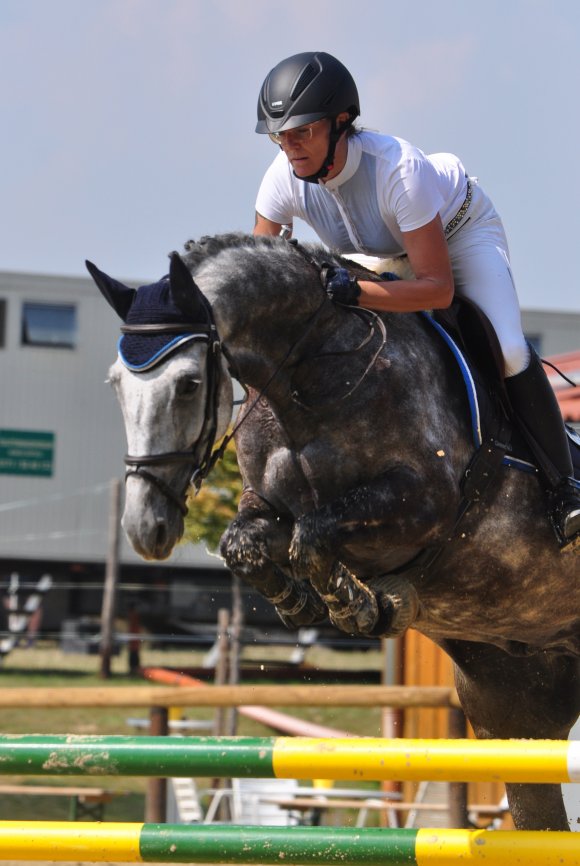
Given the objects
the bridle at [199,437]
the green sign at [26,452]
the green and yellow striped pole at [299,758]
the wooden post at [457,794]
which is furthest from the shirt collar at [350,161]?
the green sign at [26,452]

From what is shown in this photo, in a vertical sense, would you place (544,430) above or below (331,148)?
below

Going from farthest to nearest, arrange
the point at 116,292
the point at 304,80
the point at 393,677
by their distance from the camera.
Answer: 1. the point at 393,677
2. the point at 304,80
3. the point at 116,292

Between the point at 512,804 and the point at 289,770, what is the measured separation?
2303 mm

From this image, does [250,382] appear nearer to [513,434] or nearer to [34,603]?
[513,434]

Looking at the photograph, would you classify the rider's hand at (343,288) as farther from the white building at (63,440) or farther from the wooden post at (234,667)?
the white building at (63,440)

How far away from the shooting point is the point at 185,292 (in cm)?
370

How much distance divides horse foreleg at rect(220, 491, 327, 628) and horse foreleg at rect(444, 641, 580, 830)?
1043mm

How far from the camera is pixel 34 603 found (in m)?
22.8

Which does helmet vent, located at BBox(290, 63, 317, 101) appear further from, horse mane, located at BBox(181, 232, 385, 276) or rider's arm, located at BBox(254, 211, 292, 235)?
rider's arm, located at BBox(254, 211, 292, 235)

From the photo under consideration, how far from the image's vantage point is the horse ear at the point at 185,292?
3676mm

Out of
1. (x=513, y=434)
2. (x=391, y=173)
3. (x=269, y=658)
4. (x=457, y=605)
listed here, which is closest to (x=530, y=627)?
(x=457, y=605)

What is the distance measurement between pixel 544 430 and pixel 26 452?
727 inches

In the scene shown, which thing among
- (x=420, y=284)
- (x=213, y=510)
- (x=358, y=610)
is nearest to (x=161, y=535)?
(x=358, y=610)

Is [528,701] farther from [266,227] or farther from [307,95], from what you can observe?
[307,95]
